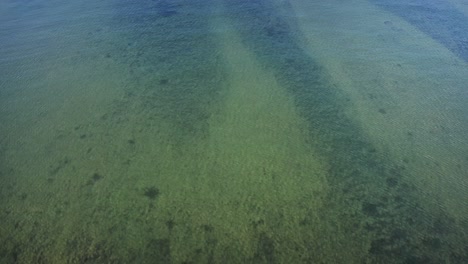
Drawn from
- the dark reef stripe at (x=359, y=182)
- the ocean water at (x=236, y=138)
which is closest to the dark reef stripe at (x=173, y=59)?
the ocean water at (x=236, y=138)

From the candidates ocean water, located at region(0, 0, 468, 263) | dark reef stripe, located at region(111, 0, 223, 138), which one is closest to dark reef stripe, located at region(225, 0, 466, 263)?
ocean water, located at region(0, 0, 468, 263)

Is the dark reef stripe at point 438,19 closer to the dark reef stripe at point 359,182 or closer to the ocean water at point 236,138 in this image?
the ocean water at point 236,138

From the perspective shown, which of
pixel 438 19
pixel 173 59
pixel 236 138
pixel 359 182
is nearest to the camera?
pixel 359 182

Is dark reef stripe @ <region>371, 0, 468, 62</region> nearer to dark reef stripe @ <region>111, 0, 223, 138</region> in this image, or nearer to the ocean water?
the ocean water

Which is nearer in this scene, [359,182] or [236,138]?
[359,182]

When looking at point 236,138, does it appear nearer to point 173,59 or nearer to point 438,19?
point 173,59

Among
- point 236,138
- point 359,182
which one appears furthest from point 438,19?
point 236,138

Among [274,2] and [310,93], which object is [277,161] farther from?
[274,2]
